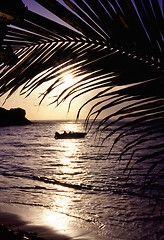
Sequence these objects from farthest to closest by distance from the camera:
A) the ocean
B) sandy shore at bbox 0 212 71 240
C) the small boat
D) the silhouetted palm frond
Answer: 1. the small boat
2. the ocean
3. sandy shore at bbox 0 212 71 240
4. the silhouetted palm frond

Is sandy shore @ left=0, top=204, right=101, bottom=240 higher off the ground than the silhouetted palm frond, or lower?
lower

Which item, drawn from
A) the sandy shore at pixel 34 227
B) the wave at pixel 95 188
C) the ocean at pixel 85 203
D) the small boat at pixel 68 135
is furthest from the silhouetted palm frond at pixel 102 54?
the small boat at pixel 68 135

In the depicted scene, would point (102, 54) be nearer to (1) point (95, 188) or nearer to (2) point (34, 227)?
(2) point (34, 227)

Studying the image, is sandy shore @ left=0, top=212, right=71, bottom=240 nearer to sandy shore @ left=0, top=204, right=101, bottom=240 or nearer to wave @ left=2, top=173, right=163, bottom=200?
sandy shore @ left=0, top=204, right=101, bottom=240

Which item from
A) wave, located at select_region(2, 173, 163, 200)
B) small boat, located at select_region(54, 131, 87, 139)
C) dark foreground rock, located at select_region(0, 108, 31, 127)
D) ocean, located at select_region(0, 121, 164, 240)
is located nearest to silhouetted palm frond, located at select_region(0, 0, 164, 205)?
ocean, located at select_region(0, 121, 164, 240)

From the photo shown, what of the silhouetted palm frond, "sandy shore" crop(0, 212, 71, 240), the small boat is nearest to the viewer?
the silhouetted palm frond

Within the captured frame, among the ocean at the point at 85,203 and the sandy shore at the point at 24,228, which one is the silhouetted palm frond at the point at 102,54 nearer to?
the ocean at the point at 85,203

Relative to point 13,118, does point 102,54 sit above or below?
above

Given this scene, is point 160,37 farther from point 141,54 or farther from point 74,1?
point 74,1

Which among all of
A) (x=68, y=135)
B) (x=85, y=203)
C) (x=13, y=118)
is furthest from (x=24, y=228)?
(x=13, y=118)

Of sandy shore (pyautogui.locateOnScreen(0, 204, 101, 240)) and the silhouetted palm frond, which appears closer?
the silhouetted palm frond

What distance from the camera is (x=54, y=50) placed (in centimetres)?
116

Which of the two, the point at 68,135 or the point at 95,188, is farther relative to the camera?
the point at 68,135

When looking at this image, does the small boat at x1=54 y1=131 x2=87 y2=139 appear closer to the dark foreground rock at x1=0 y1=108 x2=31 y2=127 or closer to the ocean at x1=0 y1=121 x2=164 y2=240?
the ocean at x1=0 y1=121 x2=164 y2=240
